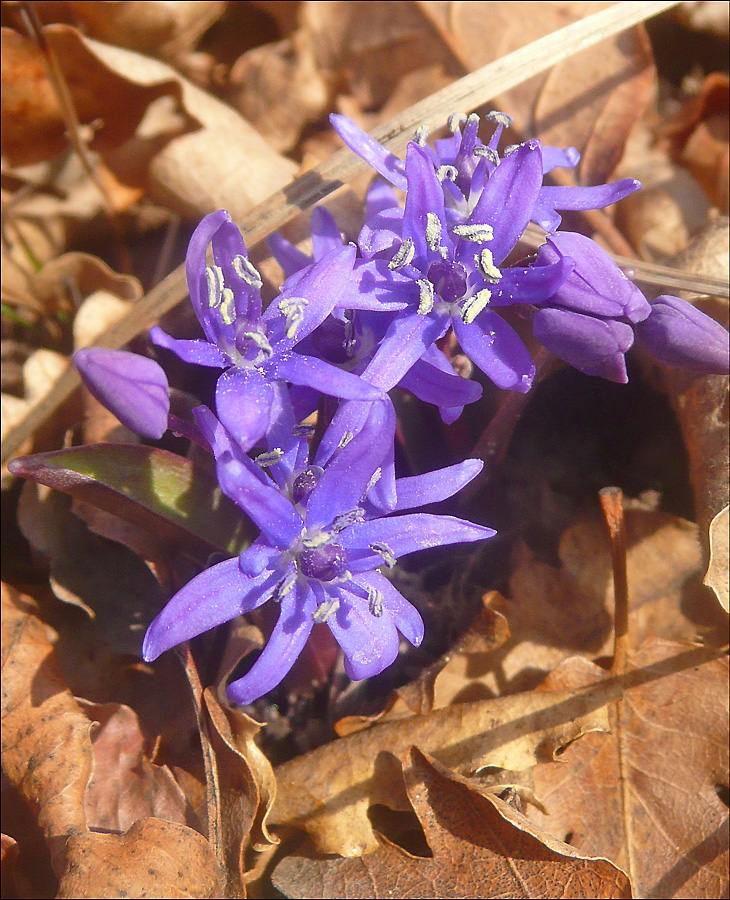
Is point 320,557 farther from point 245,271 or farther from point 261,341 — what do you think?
point 245,271

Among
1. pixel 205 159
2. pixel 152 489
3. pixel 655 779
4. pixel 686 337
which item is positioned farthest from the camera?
pixel 205 159

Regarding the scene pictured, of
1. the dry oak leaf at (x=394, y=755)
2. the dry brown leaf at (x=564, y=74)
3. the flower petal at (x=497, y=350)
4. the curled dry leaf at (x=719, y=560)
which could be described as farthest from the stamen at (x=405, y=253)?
the dry brown leaf at (x=564, y=74)

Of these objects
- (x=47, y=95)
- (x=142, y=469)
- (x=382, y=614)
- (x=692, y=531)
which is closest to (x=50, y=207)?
(x=47, y=95)

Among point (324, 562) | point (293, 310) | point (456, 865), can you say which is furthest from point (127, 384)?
point (456, 865)

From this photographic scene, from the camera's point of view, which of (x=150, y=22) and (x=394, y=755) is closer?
(x=394, y=755)

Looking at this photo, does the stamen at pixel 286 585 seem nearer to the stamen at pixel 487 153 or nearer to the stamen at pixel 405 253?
the stamen at pixel 405 253

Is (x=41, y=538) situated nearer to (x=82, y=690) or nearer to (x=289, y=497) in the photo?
(x=82, y=690)
